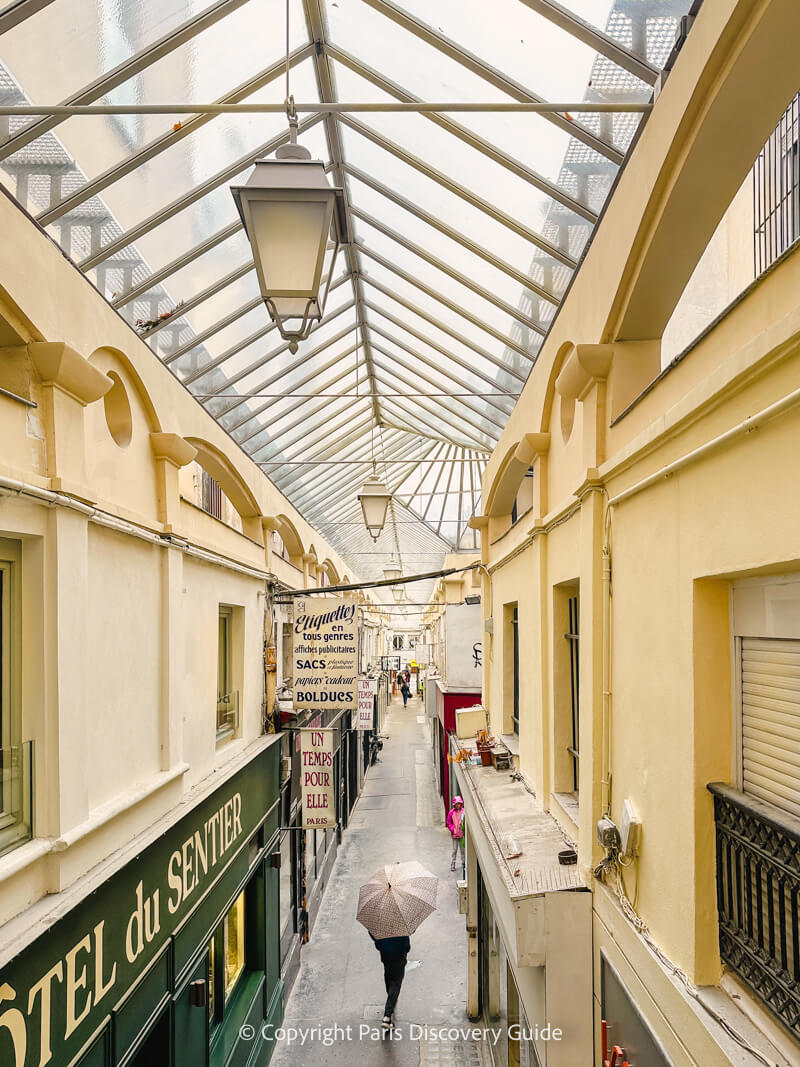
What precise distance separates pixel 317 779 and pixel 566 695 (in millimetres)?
5606

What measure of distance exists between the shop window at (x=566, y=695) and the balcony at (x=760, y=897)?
2.92 meters

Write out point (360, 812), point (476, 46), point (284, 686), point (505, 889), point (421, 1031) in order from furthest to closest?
point (360, 812) < point (284, 686) < point (421, 1031) < point (505, 889) < point (476, 46)

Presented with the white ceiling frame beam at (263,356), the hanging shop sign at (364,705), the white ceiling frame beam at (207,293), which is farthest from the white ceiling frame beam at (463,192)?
the hanging shop sign at (364,705)

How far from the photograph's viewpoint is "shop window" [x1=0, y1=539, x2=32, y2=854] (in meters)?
4.20

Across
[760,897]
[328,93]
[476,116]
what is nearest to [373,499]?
[328,93]

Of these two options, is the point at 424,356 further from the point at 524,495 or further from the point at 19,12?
the point at 19,12

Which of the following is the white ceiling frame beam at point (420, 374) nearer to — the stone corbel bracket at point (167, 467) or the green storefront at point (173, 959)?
the stone corbel bracket at point (167, 467)

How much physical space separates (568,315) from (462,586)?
18.1 metres

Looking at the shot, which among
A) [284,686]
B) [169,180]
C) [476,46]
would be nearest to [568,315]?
[476,46]

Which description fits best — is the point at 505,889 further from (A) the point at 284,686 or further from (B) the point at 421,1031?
(A) the point at 284,686

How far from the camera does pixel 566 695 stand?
611 cm

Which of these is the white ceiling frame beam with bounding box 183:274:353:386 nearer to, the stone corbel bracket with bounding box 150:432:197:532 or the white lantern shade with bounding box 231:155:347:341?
the stone corbel bracket with bounding box 150:432:197:532

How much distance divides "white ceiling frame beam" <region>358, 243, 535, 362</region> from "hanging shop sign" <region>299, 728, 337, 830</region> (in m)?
5.84

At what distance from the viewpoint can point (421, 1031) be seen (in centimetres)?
932
